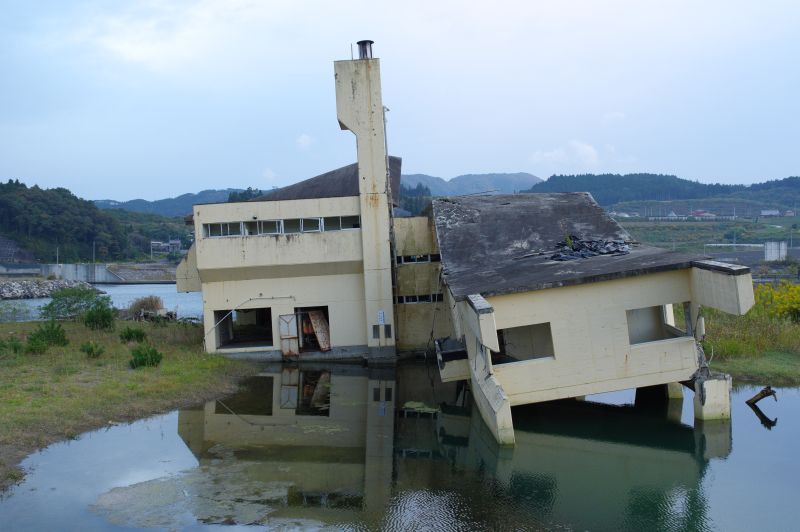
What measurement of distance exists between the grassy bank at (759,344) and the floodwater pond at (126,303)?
1025 inches

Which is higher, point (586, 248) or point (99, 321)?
point (586, 248)

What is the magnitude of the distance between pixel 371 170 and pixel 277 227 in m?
3.33

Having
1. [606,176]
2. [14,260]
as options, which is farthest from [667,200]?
[14,260]

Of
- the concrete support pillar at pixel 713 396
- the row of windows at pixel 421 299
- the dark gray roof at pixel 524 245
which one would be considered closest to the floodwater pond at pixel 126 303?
the row of windows at pixel 421 299

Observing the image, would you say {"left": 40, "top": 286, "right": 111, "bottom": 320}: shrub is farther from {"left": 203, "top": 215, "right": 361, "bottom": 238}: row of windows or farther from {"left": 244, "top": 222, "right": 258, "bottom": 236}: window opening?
{"left": 244, "top": 222, "right": 258, "bottom": 236}: window opening

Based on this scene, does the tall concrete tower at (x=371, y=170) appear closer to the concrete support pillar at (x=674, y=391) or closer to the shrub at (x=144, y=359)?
the shrub at (x=144, y=359)

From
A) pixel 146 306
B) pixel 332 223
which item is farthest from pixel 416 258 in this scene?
pixel 146 306

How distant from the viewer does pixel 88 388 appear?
16.3 meters

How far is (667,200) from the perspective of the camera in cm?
11056

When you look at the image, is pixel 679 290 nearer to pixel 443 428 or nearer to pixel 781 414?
pixel 781 414

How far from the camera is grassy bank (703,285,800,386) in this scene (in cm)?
1730

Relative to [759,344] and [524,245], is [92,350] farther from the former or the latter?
[759,344]

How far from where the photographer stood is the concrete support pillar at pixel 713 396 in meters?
13.5

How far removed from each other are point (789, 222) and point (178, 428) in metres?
87.1
